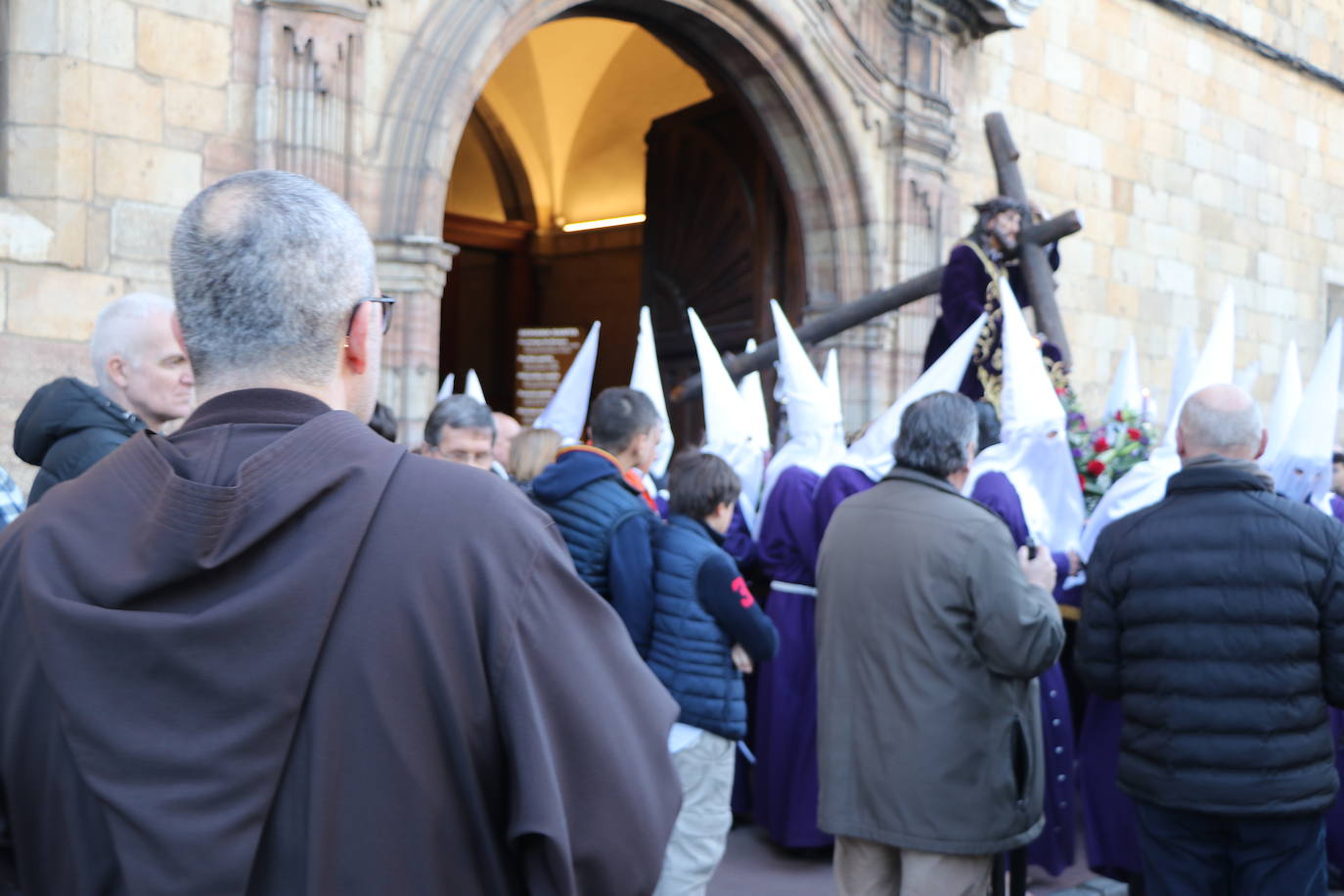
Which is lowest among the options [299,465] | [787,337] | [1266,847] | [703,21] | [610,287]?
[1266,847]

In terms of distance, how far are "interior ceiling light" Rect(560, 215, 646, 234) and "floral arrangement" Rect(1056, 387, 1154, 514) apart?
8448mm

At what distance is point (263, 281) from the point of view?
1283 mm

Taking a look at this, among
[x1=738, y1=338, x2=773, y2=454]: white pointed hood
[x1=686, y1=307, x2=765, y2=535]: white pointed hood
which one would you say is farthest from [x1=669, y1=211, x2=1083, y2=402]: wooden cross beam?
[x1=686, y1=307, x2=765, y2=535]: white pointed hood

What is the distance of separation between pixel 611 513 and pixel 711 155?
267 inches

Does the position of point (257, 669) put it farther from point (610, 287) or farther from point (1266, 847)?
point (610, 287)

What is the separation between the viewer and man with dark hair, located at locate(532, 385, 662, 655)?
11.5 ft

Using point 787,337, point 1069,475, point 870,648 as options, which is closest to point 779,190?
point 787,337

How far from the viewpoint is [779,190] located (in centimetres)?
931

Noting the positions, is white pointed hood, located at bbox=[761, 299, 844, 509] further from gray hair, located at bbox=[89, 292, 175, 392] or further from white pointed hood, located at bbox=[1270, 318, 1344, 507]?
gray hair, located at bbox=[89, 292, 175, 392]

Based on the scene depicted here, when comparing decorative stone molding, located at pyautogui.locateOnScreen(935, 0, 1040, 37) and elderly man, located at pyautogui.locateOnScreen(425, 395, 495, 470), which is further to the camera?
decorative stone molding, located at pyautogui.locateOnScreen(935, 0, 1040, 37)

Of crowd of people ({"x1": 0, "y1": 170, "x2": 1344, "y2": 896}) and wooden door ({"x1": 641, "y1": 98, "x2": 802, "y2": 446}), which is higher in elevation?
wooden door ({"x1": 641, "y1": 98, "x2": 802, "y2": 446})

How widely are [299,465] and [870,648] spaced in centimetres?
230

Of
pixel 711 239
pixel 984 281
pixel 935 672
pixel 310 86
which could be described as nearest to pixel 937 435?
pixel 935 672

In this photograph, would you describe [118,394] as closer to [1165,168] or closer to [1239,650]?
[1239,650]
